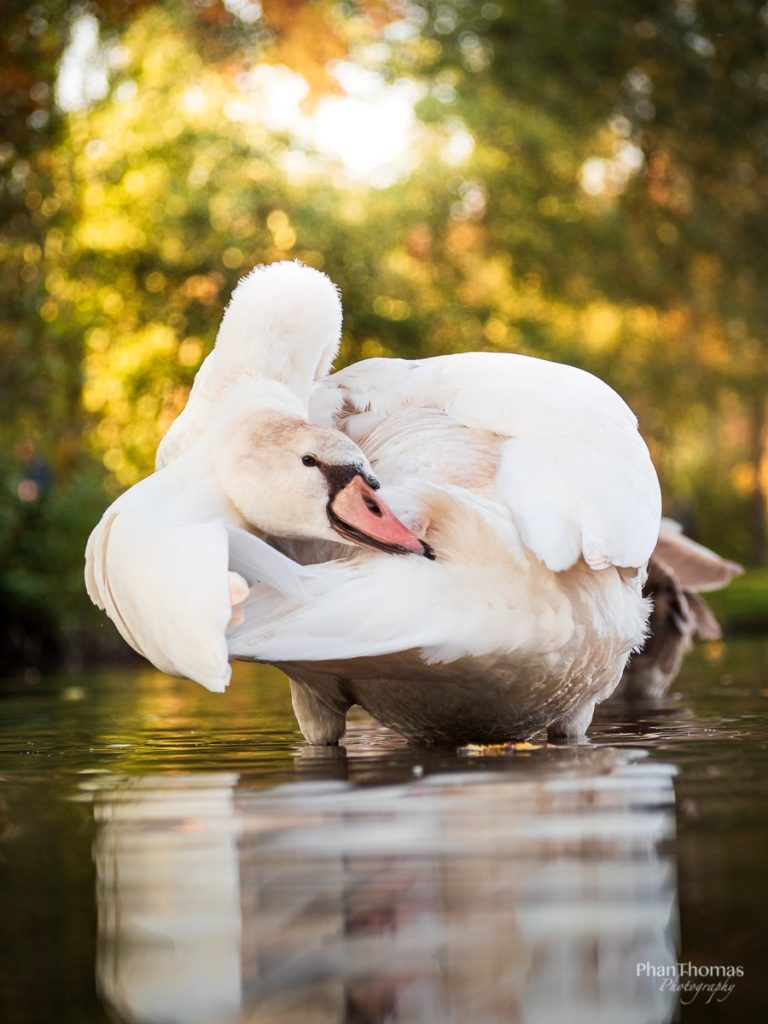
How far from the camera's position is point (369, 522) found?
4418 mm

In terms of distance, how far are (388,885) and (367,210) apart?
2765 centimetres

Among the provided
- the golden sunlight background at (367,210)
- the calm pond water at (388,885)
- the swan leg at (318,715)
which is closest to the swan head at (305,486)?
the calm pond water at (388,885)

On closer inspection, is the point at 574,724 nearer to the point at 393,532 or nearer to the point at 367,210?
the point at 393,532

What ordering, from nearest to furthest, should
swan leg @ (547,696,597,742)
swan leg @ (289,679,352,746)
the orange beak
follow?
the orange beak < swan leg @ (547,696,597,742) < swan leg @ (289,679,352,746)

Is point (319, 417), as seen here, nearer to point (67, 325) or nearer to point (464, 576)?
point (464, 576)

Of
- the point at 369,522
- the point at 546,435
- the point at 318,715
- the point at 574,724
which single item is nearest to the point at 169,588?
the point at 369,522

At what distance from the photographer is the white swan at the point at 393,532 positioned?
166 inches

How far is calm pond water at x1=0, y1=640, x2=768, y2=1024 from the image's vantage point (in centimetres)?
227

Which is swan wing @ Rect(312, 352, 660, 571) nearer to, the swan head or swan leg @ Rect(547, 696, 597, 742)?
the swan head

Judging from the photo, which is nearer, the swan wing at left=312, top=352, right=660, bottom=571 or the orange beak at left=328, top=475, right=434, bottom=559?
the orange beak at left=328, top=475, right=434, bottom=559

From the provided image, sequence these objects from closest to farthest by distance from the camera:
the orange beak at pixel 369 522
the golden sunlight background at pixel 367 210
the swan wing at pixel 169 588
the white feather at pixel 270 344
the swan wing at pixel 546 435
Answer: the swan wing at pixel 169 588, the orange beak at pixel 369 522, the swan wing at pixel 546 435, the white feather at pixel 270 344, the golden sunlight background at pixel 367 210

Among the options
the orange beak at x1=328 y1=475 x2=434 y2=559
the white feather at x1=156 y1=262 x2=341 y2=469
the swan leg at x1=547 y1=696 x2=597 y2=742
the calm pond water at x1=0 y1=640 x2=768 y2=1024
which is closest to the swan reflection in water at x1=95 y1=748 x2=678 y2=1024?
the calm pond water at x1=0 y1=640 x2=768 y2=1024

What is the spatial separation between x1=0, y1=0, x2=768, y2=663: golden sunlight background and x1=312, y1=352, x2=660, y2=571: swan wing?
10.4 m

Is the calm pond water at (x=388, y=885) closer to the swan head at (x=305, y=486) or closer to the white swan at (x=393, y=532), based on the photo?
the white swan at (x=393, y=532)
